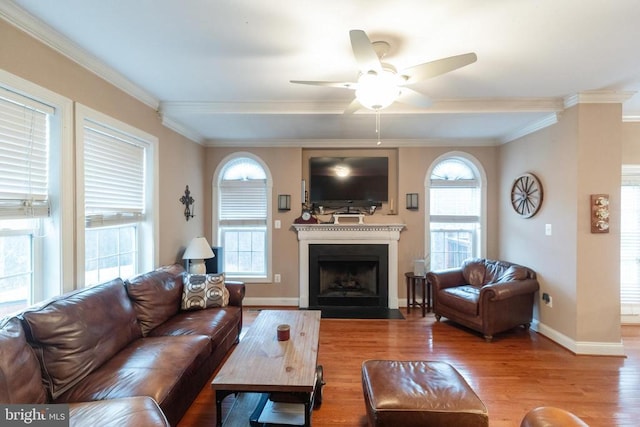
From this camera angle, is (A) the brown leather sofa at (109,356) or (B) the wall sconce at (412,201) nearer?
(A) the brown leather sofa at (109,356)

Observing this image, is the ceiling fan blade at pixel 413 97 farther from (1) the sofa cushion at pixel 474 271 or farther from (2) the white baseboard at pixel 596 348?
(2) the white baseboard at pixel 596 348

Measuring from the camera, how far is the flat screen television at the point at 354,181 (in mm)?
4305

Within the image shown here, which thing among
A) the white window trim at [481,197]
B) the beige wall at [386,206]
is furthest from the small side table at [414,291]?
the white window trim at [481,197]

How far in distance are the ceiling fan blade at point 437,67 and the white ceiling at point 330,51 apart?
0.27 meters

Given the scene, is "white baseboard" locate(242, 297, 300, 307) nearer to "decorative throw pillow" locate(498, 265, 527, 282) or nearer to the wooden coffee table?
the wooden coffee table

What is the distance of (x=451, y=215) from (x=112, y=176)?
170 inches

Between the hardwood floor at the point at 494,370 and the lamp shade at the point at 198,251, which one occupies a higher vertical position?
the lamp shade at the point at 198,251

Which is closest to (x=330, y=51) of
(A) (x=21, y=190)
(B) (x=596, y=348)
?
(A) (x=21, y=190)

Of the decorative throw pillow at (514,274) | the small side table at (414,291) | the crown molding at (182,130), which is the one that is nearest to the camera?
the crown molding at (182,130)

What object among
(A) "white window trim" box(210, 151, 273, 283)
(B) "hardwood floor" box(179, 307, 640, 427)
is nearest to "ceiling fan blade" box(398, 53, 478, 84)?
(B) "hardwood floor" box(179, 307, 640, 427)

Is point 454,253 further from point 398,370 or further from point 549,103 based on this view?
point 398,370

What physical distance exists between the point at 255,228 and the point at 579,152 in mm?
4014

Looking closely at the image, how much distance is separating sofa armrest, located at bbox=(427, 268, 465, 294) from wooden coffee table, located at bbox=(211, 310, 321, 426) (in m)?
2.08

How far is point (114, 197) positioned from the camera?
264 cm
